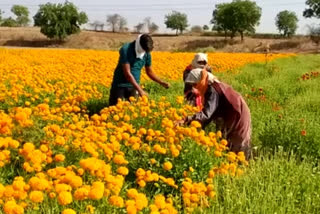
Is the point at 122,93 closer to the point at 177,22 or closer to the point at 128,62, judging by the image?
the point at 128,62

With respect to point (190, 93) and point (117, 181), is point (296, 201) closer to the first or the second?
point (117, 181)

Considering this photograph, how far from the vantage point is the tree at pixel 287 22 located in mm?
103250

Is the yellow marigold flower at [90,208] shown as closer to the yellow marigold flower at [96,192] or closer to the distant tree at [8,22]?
the yellow marigold flower at [96,192]

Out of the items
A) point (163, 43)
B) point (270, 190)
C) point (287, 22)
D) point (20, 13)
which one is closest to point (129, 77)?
point (270, 190)

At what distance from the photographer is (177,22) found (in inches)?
4323

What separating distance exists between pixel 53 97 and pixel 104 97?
115cm

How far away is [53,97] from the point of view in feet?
27.7

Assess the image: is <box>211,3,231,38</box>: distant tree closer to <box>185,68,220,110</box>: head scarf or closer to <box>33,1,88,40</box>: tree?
<box>33,1,88,40</box>: tree

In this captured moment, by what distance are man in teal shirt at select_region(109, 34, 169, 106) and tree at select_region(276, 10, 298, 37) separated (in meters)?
101

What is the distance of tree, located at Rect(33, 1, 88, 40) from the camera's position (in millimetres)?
72625

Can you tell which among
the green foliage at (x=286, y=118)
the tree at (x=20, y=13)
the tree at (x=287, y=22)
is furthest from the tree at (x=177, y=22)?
the green foliage at (x=286, y=118)

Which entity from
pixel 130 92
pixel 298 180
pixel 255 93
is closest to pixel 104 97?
pixel 130 92

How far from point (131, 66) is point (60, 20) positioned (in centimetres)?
7005

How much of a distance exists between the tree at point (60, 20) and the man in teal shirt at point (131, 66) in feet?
220
